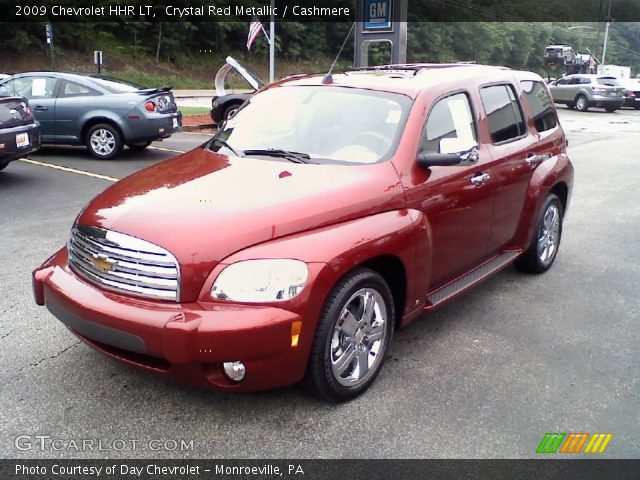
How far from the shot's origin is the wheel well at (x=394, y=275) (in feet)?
11.2

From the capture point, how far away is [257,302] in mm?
2824

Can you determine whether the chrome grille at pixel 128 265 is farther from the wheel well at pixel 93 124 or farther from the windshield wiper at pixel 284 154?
the wheel well at pixel 93 124

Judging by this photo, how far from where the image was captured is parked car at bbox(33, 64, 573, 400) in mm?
2844

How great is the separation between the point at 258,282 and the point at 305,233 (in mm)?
374

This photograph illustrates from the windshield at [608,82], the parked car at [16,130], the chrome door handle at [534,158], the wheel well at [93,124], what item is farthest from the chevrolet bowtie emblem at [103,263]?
Answer: the windshield at [608,82]

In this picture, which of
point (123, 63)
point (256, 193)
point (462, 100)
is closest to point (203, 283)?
point (256, 193)

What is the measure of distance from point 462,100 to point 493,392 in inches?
78.4

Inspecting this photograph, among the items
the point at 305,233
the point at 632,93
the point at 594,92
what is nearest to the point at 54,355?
the point at 305,233

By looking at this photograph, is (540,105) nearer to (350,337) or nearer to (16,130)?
(350,337)

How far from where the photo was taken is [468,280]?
13.9ft

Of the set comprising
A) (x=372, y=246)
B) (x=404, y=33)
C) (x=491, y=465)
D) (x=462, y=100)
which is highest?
(x=404, y=33)

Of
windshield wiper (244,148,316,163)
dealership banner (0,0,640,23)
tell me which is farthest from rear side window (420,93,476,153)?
dealership banner (0,0,640,23)

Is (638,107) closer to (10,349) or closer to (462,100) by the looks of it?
(462,100)

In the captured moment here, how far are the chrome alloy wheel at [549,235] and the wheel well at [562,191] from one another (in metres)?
0.16
